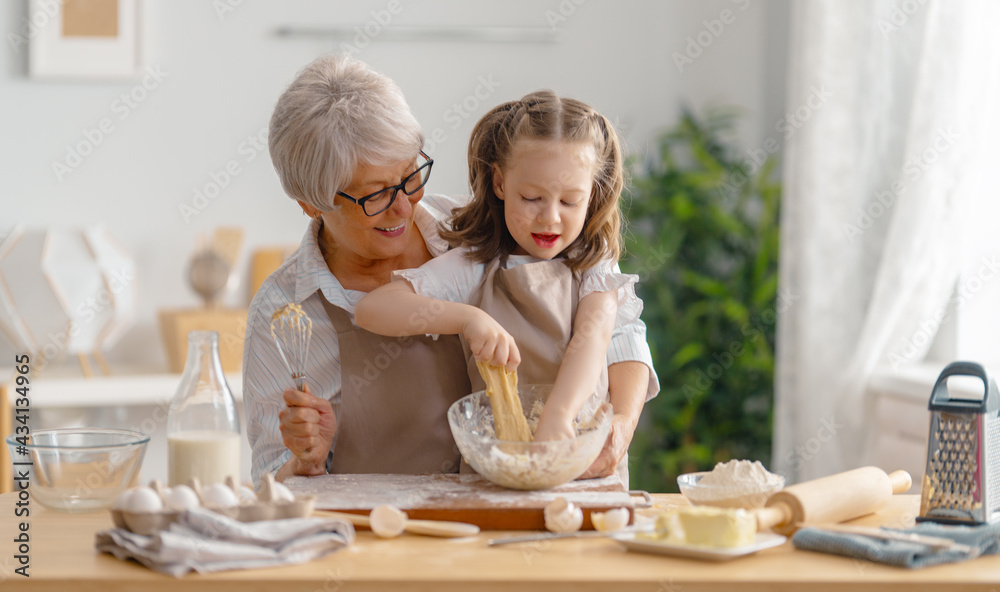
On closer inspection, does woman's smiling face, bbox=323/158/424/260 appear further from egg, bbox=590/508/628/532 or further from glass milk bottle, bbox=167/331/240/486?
egg, bbox=590/508/628/532

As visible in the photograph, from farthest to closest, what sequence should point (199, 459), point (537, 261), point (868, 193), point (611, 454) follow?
1. point (868, 193)
2. point (537, 261)
3. point (611, 454)
4. point (199, 459)

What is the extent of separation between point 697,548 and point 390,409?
0.69m

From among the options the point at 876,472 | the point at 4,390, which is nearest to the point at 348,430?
the point at 876,472

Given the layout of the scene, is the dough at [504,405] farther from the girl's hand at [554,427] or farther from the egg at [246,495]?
the egg at [246,495]

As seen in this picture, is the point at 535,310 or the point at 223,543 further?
the point at 535,310

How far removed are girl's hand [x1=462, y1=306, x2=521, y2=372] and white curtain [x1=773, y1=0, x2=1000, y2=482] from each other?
1.71 meters

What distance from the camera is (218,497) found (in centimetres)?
106

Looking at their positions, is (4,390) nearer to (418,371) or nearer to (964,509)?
(418,371)

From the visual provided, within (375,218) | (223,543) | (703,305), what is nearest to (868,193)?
(703,305)

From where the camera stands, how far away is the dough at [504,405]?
1267mm

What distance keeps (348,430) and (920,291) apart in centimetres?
176

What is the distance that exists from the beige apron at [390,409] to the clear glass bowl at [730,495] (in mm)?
464

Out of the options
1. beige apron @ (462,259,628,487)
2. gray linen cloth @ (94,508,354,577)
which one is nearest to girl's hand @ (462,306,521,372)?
beige apron @ (462,259,628,487)

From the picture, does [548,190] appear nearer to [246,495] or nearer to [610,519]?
[610,519]
